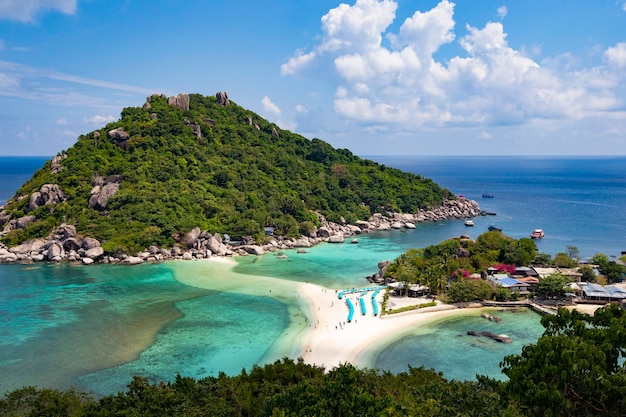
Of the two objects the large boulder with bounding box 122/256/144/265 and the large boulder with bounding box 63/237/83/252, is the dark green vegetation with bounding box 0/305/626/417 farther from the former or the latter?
the large boulder with bounding box 63/237/83/252

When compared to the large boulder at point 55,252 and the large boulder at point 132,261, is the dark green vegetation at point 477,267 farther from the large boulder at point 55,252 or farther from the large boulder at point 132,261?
the large boulder at point 55,252

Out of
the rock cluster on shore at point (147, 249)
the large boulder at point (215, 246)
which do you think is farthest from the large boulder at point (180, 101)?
the large boulder at point (215, 246)

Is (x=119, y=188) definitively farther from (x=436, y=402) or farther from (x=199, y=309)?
(x=436, y=402)

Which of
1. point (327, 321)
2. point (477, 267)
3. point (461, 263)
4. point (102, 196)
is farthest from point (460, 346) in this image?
point (102, 196)

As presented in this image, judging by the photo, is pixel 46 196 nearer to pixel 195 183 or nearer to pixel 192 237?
pixel 195 183

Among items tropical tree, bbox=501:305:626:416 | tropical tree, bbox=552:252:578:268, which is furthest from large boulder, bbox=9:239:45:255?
tropical tree, bbox=552:252:578:268

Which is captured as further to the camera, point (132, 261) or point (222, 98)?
point (222, 98)
